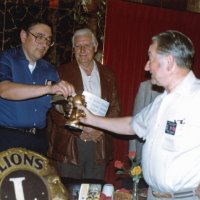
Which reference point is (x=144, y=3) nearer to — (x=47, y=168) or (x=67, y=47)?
(x=67, y=47)

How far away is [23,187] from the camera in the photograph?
1.98 m

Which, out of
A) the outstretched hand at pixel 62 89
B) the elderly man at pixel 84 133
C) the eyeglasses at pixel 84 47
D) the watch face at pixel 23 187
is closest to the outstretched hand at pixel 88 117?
the outstretched hand at pixel 62 89

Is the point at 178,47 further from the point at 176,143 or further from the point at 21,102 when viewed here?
the point at 21,102

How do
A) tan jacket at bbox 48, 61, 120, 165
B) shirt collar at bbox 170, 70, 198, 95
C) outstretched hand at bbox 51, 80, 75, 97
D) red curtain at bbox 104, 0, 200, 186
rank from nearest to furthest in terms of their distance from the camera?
shirt collar at bbox 170, 70, 198, 95 → outstretched hand at bbox 51, 80, 75, 97 → tan jacket at bbox 48, 61, 120, 165 → red curtain at bbox 104, 0, 200, 186

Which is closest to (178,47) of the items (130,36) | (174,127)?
(174,127)

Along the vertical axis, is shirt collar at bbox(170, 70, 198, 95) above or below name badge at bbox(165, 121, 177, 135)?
above

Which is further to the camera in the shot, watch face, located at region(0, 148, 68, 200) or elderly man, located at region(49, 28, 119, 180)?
elderly man, located at region(49, 28, 119, 180)

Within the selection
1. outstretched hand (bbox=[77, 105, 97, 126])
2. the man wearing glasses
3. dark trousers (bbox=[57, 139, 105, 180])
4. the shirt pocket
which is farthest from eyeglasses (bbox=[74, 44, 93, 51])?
the shirt pocket

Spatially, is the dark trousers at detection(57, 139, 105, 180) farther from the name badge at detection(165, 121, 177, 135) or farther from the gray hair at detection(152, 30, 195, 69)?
the gray hair at detection(152, 30, 195, 69)

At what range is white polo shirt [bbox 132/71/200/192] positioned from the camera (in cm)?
200

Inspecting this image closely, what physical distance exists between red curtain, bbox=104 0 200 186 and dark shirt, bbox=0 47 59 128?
1.41m

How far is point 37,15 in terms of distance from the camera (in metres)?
4.00

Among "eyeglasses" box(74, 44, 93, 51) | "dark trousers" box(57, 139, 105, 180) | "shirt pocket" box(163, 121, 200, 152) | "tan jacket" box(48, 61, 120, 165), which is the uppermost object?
"eyeglasses" box(74, 44, 93, 51)

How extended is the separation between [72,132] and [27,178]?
1.40 meters
